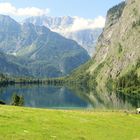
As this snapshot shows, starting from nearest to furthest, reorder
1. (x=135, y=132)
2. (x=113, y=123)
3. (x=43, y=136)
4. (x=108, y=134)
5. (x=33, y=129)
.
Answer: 1. (x=43, y=136)
2. (x=33, y=129)
3. (x=108, y=134)
4. (x=135, y=132)
5. (x=113, y=123)

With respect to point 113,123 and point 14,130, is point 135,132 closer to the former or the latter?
point 113,123

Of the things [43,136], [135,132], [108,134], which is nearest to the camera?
[43,136]

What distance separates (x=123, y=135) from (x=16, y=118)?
515 inches

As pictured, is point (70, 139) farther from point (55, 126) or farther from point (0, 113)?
point (0, 113)

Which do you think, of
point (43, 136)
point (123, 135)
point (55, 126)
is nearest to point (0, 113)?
point (55, 126)

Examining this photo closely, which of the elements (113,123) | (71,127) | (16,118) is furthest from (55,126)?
(113,123)

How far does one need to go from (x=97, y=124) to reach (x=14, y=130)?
1562 cm

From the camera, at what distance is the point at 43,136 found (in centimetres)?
3675

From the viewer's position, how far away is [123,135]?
144ft

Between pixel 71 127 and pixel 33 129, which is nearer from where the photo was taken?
pixel 33 129

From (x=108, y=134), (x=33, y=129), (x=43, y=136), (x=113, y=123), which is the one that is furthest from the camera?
(x=113, y=123)

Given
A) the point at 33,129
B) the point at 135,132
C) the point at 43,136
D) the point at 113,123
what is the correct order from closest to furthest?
the point at 43,136
the point at 33,129
the point at 135,132
the point at 113,123

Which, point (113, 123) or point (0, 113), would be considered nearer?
point (0, 113)

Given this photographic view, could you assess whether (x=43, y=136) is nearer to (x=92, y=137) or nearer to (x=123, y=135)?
(x=92, y=137)
